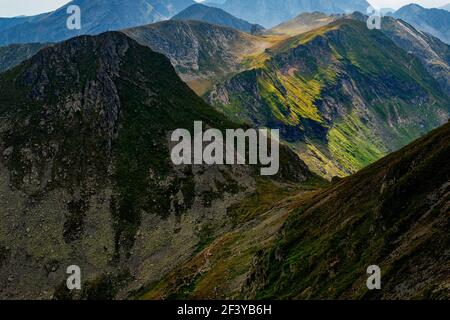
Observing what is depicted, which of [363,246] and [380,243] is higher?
[380,243]

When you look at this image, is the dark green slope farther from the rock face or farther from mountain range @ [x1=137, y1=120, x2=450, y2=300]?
the rock face

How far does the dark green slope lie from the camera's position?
197ft

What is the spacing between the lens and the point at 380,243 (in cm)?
7212

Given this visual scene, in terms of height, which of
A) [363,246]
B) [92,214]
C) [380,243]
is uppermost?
[380,243]

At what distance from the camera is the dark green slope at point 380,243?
6016 centimetres

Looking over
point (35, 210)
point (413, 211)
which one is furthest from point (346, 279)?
point (35, 210)

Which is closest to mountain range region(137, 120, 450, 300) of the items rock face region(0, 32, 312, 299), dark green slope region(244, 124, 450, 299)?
dark green slope region(244, 124, 450, 299)

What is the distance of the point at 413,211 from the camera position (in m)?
72.3

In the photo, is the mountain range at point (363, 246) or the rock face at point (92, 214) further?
the rock face at point (92, 214)

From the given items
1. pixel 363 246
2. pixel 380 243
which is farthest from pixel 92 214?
pixel 380 243

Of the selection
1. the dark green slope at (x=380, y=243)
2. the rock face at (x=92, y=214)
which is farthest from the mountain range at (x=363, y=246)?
the rock face at (x=92, y=214)

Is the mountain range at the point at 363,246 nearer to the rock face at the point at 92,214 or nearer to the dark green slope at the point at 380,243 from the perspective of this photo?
the dark green slope at the point at 380,243

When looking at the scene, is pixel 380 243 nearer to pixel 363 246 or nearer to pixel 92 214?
pixel 363 246

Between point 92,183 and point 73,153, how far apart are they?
1796cm
